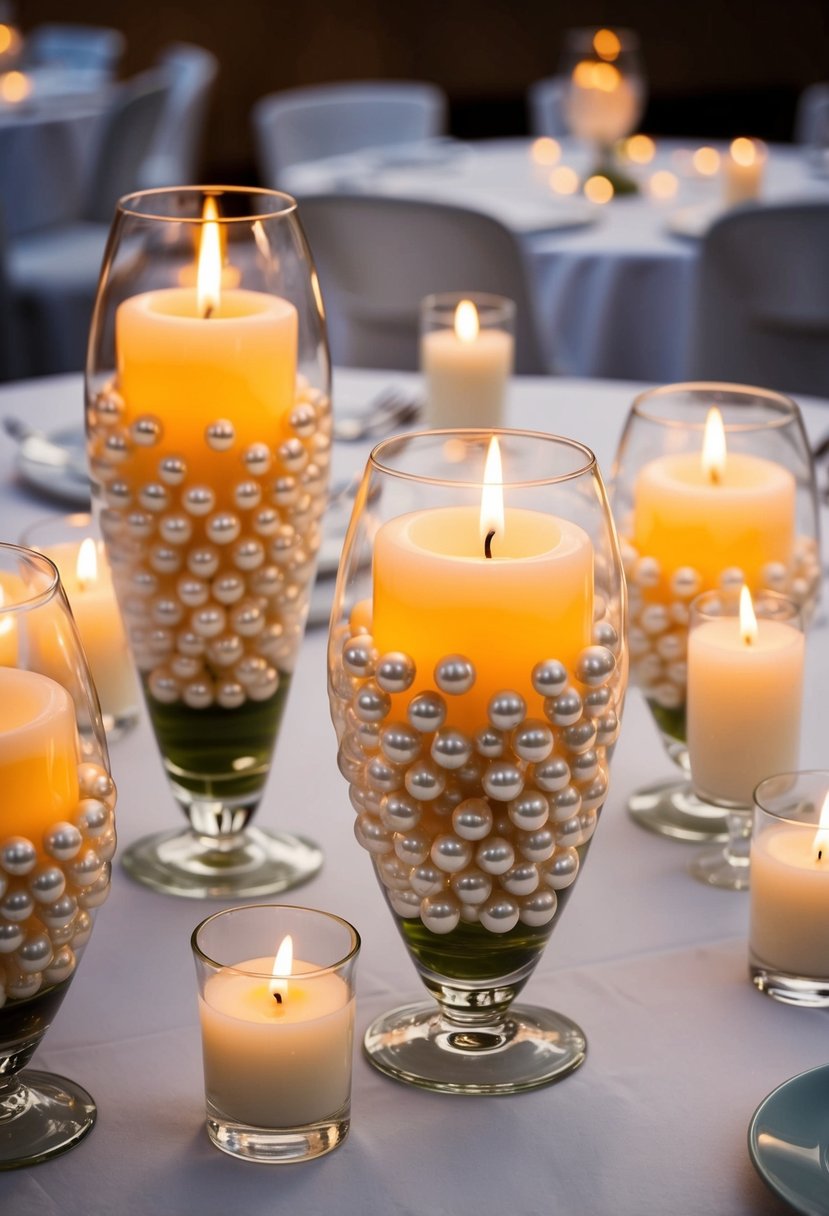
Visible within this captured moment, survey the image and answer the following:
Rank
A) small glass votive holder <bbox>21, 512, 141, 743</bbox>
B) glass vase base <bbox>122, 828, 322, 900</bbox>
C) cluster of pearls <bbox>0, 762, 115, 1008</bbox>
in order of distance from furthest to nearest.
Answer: small glass votive holder <bbox>21, 512, 141, 743</bbox>, glass vase base <bbox>122, 828, 322, 900</bbox>, cluster of pearls <bbox>0, 762, 115, 1008</bbox>

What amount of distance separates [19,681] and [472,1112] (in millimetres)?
264

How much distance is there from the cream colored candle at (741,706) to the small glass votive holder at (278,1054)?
29 centimetres

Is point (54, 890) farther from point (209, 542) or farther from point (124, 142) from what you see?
point (124, 142)

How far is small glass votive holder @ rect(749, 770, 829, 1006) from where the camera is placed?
0.74 m

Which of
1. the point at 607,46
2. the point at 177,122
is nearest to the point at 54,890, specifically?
the point at 607,46

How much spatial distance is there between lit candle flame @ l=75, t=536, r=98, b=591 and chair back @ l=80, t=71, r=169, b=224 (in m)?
3.06

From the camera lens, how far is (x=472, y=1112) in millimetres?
658

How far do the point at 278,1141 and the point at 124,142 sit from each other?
369 centimetres

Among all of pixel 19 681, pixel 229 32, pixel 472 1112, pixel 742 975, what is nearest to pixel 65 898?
pixel 19 681

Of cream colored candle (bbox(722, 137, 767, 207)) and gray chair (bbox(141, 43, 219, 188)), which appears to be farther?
gray chair (bbox(141, 43, 219, 188))

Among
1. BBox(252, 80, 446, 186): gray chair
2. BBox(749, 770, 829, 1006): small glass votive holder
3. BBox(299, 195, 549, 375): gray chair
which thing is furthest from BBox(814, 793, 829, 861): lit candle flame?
BBox(252, 80, 446, 186): gray chair

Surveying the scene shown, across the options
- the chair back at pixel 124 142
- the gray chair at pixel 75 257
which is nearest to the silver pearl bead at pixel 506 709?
the gray chair at pixel 75 257

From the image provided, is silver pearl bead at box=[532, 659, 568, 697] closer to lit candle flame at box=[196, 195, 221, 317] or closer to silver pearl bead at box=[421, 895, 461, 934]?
silver pearl bead at box=[421, 895, 461, 934]

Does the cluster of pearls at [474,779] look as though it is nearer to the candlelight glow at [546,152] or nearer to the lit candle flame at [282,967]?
the lit candle flame at [282,967]
